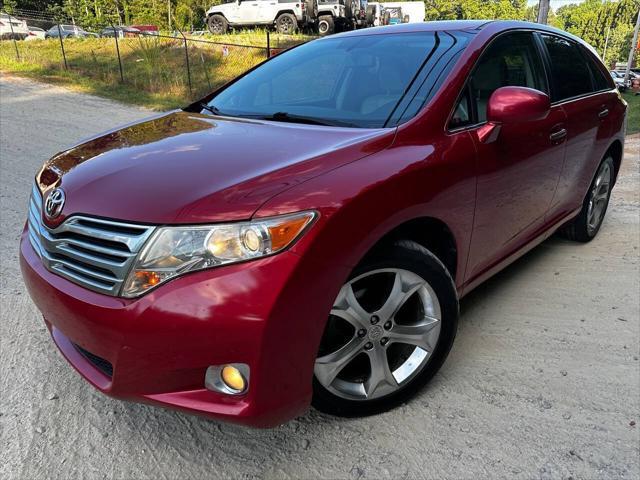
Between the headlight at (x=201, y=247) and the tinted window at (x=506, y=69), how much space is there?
1253 mm

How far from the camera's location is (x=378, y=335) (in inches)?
79.5

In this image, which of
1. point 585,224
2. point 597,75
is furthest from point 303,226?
point 597,75

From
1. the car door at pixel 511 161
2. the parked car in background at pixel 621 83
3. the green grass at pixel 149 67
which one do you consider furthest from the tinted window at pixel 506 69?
the green grass at pixel 149 67

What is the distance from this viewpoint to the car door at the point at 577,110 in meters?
3.24

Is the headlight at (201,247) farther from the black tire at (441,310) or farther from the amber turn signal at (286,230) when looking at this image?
the black tire at (441,310)

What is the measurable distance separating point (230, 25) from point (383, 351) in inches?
905

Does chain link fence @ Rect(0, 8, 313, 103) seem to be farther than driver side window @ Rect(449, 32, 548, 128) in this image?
Yes

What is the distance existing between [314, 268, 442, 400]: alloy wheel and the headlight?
374 millimetres

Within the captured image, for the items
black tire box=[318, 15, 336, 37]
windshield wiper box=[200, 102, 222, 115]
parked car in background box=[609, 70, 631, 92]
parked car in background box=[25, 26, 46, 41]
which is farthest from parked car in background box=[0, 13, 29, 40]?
windshield wiper box=[200, 102, 222, 115]

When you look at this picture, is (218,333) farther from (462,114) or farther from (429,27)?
(429,27)

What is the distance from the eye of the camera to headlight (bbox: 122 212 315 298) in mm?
1619

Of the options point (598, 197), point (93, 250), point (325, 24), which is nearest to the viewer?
point (93, 250)

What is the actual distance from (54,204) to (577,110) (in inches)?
118

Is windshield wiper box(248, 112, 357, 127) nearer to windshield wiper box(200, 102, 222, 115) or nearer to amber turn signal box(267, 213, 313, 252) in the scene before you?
windshield wiper box(200, 102, 222, 115)
